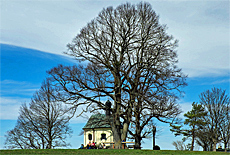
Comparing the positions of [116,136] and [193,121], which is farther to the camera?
[193,121]

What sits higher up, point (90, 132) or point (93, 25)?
point (93, 25)

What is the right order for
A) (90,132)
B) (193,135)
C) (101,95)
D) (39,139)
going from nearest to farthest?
(101,95) < (39,139) < (193,135) < (90,132)

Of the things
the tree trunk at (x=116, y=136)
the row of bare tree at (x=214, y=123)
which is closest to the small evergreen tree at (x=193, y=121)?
the row of bare tree at (x=214, y=123)

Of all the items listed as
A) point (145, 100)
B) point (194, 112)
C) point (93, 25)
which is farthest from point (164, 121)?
point (194, 112)

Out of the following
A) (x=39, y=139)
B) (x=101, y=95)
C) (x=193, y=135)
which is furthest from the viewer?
(x=193, y=135)

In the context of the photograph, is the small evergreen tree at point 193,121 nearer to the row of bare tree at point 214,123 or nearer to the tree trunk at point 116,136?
the row of bare tree at point 214,123

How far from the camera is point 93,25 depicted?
3077 cm

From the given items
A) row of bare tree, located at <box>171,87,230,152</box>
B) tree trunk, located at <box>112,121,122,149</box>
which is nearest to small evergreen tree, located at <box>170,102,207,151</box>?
row of bare tree, located at <box>171,87,230,152</box>

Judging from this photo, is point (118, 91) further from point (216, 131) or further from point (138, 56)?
point (216, 131)

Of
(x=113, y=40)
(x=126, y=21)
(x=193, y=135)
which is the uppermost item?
(x=126, y=21)

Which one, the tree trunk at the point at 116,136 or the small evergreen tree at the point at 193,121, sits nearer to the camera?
the tree trunk at the point at 116,136

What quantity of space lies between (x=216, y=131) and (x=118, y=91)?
21987mm

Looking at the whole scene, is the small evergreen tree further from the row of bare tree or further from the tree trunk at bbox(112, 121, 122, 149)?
the tree trunk at bbox(112, 121, 122, 149)

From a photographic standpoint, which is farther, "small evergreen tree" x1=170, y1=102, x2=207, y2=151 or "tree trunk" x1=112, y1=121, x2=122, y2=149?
"small evergreen tree" x1=170, y1=102, x2=207, y2=151
